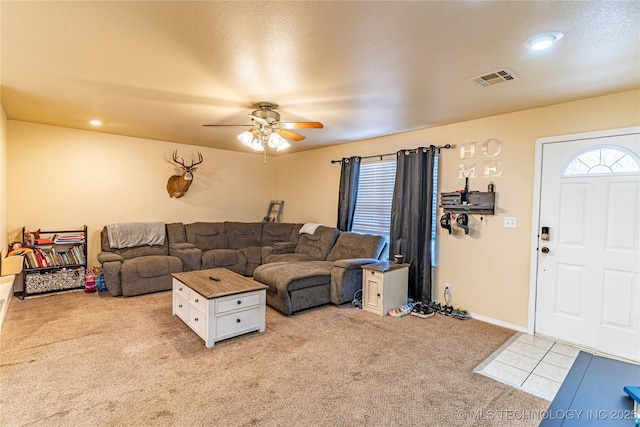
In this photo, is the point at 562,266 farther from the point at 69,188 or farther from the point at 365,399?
the point at 69,188

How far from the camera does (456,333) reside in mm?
3365

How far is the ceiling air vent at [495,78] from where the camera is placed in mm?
2498

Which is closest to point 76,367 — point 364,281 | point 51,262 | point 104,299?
point 104,299

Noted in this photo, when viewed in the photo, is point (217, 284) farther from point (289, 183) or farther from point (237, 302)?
point (289, 183)

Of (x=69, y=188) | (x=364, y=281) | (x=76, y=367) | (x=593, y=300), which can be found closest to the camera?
(x=76, y=367)

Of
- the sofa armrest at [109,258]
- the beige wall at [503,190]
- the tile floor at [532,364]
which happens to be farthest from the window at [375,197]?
the sofa armrest at [109,258]

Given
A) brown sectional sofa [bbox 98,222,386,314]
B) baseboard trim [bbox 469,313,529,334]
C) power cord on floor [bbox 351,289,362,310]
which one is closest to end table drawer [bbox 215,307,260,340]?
brown sectional sofa [bbox 98,222,386,314]

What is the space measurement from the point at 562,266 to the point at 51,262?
6.38 m

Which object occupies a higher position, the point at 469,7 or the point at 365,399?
the point at 469,7

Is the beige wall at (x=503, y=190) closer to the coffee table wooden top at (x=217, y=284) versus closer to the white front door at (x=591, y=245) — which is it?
the white front door at (x=591, y=245)

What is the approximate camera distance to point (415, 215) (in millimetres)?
4285

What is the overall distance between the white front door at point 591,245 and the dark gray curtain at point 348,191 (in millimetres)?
2617

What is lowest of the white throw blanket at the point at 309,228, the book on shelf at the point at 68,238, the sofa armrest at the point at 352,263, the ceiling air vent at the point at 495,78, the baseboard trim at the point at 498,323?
the baseboard trim at the point at 498,323

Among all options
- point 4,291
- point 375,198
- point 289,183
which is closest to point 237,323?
point 4,291
